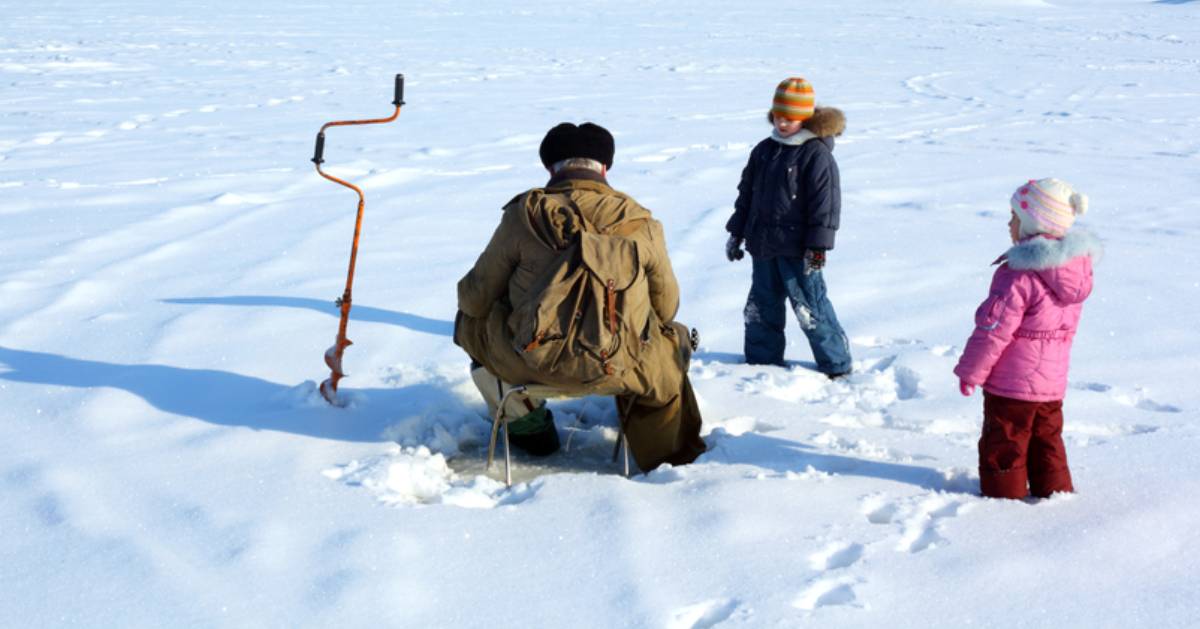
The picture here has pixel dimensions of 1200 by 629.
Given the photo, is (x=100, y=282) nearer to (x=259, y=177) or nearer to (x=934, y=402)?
(x=259, y=177)

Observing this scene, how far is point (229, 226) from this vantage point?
7965 mm

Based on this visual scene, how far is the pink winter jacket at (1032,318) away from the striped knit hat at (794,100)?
4.90ft

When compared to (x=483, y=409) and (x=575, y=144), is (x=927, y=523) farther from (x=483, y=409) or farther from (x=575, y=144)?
(x=483, y=409)

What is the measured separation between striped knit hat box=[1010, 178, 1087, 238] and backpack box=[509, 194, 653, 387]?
1.22 meters

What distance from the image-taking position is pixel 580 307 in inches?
145

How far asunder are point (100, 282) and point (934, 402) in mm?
4594

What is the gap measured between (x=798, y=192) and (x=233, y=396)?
2555mm

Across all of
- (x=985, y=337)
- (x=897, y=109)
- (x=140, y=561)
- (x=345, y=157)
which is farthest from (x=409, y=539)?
(x=897, y=109)

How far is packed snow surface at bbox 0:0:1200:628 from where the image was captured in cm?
309

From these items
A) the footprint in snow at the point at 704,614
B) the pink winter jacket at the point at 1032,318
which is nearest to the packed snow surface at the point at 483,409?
the footprint in snow at the point at 704,614

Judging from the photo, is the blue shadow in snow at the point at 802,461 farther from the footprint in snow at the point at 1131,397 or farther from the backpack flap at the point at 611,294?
the footprint in snow at the point at 1131,397

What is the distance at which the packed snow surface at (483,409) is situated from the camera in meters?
3.09

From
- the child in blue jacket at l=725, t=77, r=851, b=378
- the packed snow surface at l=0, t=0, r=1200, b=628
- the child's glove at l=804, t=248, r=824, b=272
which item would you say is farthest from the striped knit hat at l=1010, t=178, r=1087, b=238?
the child's glove at l=804, t=248, r=824, b=272

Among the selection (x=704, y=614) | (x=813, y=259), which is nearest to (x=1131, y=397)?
(x=813, y=259)
